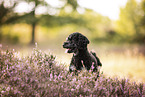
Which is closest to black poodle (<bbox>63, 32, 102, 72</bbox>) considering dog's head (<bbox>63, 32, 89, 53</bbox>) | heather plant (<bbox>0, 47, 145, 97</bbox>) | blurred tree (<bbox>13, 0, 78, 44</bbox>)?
dog's head (<bbox>63, 32, 89, 53</bbox>)

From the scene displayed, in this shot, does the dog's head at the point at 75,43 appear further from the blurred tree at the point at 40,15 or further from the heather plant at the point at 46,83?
the blurred tree at the point at 40,15

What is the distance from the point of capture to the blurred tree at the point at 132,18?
1767 centimetres

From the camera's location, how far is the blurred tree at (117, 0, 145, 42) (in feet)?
58.0

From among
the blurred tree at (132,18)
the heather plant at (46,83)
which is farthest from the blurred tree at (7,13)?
the heather plant at (46,83)

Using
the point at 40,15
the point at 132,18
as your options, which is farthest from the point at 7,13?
the point at 132,18

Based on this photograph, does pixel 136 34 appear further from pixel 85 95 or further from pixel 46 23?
pixel 85 95

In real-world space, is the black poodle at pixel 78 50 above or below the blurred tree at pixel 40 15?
below

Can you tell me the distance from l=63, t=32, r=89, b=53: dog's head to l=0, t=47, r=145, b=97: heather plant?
57 centimetres

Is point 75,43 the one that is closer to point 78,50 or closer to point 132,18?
point 78,50

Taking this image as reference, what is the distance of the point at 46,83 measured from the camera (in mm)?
3535

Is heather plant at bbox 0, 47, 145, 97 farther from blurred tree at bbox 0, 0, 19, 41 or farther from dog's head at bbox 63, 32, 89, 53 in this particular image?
blurred tree at bbox 0, 0, 19, 41

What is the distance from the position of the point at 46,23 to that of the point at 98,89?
704 inches

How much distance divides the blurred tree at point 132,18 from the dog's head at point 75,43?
15.2 m

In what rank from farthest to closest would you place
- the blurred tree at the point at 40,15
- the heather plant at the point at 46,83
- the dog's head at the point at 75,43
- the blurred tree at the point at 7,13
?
1. the blurred tree at the point at 40,15
2. the blurred tree at the point at 7,13
3. the dog's head at the point at 75,43
4. the heather plant at the point at 46,83
